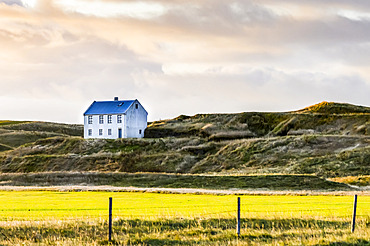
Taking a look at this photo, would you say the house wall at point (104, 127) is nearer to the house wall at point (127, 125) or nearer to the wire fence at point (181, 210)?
the house wall at point (127, 125)

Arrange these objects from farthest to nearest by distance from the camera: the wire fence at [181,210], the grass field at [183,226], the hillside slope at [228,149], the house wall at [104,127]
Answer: the house wall at [104,127] < the hillside slope at [228,149] < the wire fence at [181,210] < the grass field at [183,226]

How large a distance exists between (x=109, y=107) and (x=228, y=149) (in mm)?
23085

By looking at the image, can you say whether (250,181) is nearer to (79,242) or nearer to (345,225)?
(345,225)

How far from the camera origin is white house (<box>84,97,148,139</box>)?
294 feet

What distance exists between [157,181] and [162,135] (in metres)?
38.6

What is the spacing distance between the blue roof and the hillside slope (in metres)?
5.49

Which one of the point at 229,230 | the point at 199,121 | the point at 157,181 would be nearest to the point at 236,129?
the point at 199,121

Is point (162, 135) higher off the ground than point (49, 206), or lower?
higher

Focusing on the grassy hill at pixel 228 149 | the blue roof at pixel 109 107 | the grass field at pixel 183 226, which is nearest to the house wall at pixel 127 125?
the blue roof at pixel 109 107

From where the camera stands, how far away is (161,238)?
728 inches

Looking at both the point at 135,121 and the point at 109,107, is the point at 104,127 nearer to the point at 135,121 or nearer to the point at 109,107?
the point at 109,107

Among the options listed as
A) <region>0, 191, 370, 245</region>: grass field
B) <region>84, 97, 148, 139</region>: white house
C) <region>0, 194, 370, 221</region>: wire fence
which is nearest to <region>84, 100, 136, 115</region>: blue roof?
<region>84, 97, 148, 139</region>: white house

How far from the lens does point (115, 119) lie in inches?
3543

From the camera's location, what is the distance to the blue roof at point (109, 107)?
294 ft
